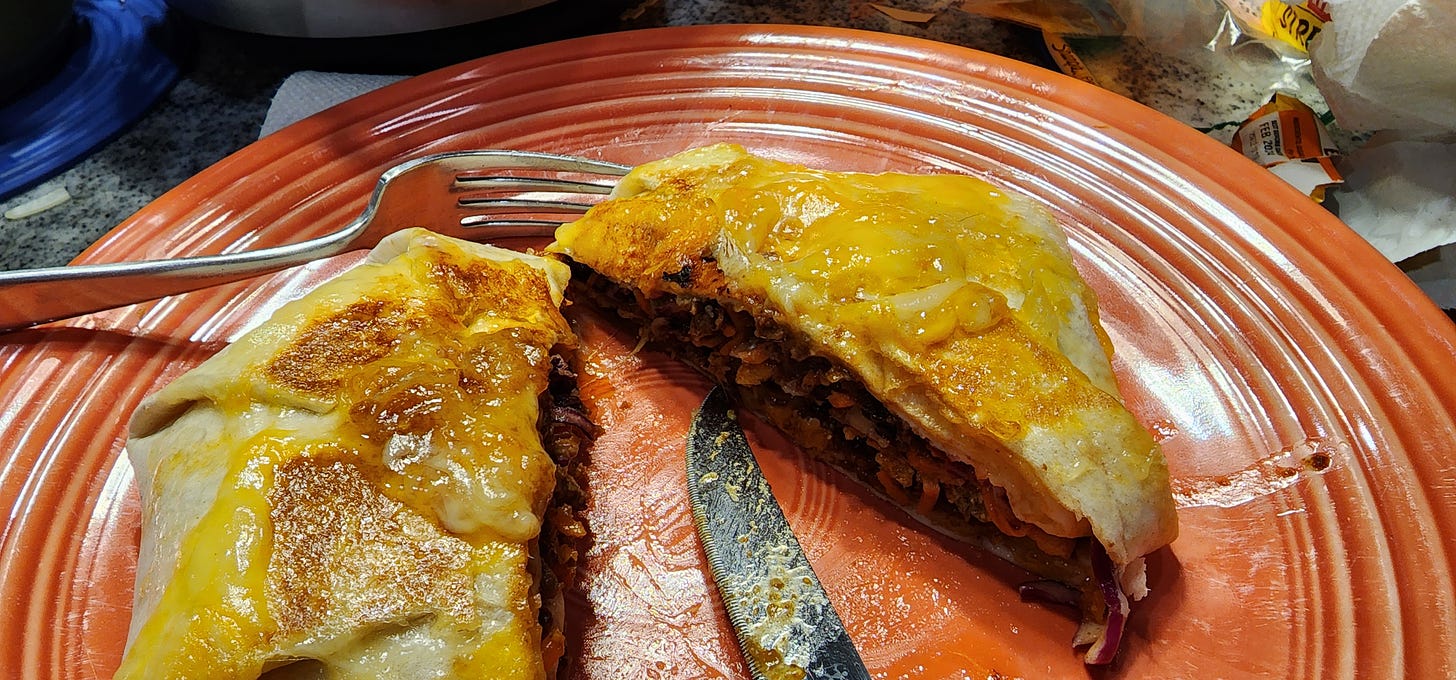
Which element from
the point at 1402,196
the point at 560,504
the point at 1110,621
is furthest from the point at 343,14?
the point at 1402,196

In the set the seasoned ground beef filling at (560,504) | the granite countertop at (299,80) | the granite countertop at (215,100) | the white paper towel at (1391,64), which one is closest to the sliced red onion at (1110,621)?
the seasoned ground beef filling at (560,504)

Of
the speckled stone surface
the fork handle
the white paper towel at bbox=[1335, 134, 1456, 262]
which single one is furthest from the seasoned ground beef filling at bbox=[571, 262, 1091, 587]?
the white paper towel at bbox=[1335, 134, 1456, 262]

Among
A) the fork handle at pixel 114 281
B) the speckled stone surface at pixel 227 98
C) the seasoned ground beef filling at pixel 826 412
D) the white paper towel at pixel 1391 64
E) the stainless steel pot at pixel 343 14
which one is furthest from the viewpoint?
the speckled stone surface at pixel 227 98

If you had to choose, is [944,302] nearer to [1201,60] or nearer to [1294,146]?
[1294,146]

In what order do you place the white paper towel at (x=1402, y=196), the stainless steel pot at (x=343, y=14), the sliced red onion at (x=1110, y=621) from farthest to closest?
1. the stainless steel pot at (x=343, y=14)
2. the white paper towel at (x=1402, y=196)
3. the sliced red onion at (x=1110, y=621)

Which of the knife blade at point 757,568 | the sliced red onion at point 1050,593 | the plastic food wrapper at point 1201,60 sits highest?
the plastic food wrapper at point 1201,60

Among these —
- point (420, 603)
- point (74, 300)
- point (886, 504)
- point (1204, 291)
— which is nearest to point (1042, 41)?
point (1204, 291)

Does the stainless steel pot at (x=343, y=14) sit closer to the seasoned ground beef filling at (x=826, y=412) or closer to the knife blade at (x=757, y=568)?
the seasoned ground beef filling at (x=826, y=412)

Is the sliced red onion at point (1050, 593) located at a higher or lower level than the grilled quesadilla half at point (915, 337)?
lower
